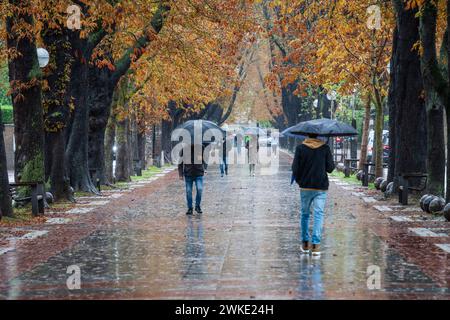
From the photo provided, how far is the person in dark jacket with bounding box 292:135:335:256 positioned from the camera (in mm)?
13508

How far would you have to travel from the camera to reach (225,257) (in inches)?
525

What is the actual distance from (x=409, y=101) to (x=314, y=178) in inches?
498

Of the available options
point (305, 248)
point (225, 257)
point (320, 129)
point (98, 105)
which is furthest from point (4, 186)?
point (98, 105)

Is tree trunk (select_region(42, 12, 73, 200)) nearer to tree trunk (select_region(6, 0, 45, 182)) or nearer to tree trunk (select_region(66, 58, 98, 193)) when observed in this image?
tree trunk (select_region(66, 58, 98, 193))

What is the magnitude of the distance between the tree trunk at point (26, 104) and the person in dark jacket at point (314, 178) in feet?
29.2

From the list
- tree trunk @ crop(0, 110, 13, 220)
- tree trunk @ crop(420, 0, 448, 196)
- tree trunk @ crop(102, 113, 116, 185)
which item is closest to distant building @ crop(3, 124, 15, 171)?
tree trunk @ crop(102, 113, 116, 185)

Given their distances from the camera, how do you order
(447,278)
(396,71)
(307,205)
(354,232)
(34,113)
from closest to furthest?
(447,278), (307,205), (354,232), (34,113), (396,71)

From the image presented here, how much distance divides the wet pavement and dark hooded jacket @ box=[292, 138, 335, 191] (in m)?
Result: 1.05

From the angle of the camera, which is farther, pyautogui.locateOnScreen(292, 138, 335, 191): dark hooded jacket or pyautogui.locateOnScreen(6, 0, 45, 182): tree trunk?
pyautogui.locateOnScreen(6, 0, 45, 182): tree trunk

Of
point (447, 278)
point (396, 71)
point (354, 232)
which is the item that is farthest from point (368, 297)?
point (396, 71)

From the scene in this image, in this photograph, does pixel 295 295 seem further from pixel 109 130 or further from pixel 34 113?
pixel 109 130

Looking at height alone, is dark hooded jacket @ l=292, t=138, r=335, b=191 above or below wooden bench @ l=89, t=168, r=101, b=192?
above
